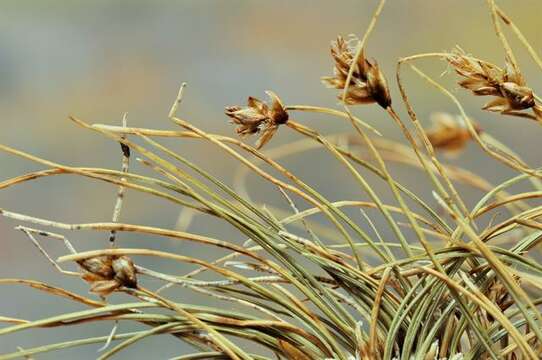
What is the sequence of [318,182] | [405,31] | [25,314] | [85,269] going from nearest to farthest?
[85,269] → [25,314] → [318,182] → [405,31]

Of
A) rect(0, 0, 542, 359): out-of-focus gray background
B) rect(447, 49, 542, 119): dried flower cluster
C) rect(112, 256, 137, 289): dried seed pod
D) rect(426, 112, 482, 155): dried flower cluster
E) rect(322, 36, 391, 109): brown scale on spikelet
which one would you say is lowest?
rect(112, 256, 137, 289): dried seed pod

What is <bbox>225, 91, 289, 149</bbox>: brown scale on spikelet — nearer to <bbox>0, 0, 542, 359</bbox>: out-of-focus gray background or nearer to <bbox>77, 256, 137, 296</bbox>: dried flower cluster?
<bbox>77, 256, 137, 296</bbox>: dried flower cluster

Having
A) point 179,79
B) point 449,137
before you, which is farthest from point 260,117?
point 179,79

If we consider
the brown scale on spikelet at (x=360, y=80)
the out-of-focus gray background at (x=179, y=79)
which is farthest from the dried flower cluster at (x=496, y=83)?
the out-of-focus gray background at (x=179, y=79)

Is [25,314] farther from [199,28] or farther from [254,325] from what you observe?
[254,325]

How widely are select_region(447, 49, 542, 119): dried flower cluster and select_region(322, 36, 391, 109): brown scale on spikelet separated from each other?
0.02 meters

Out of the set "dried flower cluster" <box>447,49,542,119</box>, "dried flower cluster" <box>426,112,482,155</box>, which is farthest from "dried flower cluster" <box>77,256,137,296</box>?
"dried flower cluster" <box>426,112,482,155</box>

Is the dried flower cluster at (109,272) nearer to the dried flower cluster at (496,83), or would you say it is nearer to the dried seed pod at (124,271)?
the dried seed pod at (124,271)

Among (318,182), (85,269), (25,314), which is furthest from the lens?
(318,182)

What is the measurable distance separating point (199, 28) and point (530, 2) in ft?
2.01

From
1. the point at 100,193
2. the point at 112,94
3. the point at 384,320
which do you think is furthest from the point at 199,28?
the point at 384,320

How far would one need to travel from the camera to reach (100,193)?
1552 millimetres

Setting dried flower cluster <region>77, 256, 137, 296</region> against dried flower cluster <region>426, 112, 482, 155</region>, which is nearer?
dried flower cluster <region>77, 256, 137, 296</region>

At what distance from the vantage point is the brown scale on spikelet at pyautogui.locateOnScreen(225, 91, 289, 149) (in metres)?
0.29
